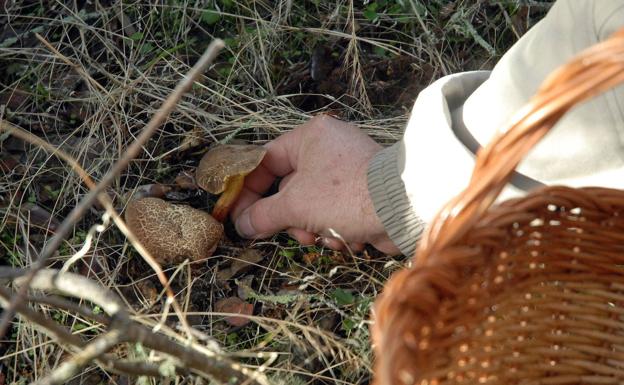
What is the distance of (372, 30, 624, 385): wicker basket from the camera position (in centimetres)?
116

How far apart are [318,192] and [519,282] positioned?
33.4 inches

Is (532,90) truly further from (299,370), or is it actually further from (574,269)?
(299,370)

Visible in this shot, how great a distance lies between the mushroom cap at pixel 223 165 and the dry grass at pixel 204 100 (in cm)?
12

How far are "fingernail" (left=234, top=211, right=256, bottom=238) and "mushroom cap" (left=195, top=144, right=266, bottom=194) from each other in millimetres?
102

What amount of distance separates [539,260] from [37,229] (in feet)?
4.92

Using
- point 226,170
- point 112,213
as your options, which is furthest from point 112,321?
point 226,170

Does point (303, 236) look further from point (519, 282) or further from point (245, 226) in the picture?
point (519, 282)

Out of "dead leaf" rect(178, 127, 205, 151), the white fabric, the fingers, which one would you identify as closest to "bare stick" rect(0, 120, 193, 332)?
the white fabric

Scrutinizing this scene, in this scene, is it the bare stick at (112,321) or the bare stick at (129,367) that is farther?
the bare stick at (129,367)

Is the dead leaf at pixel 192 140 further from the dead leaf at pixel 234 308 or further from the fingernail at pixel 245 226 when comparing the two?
the dead leaf at pixel 234 308

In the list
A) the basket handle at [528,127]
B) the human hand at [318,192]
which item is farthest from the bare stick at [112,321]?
the human hand at [318,192]

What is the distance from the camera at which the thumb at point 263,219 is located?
233 cm

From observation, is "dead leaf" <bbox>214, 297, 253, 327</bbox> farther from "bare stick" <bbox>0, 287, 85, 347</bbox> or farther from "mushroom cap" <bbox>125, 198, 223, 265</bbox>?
"bare stick" <bbox>0, 287, 85, 347</bbox>

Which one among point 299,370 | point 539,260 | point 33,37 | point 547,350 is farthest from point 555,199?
point 33,37
